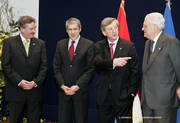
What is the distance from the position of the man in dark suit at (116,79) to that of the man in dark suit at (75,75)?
26 centimetres

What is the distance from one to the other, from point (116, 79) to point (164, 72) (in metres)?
0.79

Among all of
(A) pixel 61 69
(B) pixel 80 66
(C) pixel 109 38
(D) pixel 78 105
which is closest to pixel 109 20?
(C) pixel 109 38

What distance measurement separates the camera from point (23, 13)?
556 cm

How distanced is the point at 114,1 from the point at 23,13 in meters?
1.98

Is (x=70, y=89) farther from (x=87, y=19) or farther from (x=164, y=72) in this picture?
(x=87, y=19)

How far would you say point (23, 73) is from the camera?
13.1ft

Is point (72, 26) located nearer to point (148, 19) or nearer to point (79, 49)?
point (79, 49)

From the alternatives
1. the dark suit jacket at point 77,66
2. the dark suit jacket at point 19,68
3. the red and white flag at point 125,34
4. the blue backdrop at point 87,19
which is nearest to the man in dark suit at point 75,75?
the dark suit jacket at point 77,66

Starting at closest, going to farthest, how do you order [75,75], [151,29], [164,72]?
[164,72], [151,29], [75,75]

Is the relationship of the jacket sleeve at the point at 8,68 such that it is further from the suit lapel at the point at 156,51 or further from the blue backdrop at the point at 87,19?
the suit lapel at the point at 156,51

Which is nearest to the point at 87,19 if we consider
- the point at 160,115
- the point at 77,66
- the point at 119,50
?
the point at 77,66

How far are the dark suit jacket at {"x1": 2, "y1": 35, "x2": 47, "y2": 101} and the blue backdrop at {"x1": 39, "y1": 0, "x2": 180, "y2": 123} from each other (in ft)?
5.00

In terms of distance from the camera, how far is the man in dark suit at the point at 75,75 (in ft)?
12.7

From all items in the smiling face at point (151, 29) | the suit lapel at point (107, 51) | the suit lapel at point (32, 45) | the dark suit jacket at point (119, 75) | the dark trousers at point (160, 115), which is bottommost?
the dark trousers at point (160, 115)
